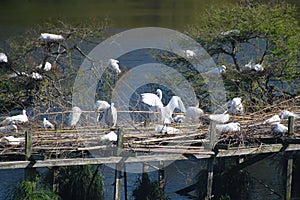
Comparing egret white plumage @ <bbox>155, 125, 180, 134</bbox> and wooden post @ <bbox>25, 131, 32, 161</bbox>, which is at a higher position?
egret white plumage @ <bbox>155, 125, 180, 134</bbox>

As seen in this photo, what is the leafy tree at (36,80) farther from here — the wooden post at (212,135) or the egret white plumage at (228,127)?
the wooden post at (212,135)

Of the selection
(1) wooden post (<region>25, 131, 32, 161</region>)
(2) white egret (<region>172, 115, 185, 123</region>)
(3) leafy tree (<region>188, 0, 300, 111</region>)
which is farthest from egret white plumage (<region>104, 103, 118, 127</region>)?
(3) leafy tree (<region>188, 0, 300, 111</region>)

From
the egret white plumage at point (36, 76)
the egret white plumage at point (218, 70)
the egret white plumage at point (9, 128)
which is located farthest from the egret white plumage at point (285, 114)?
the egret white plumage at point (36, 76)

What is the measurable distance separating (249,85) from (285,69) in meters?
1.07

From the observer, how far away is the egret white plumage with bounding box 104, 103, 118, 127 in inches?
572

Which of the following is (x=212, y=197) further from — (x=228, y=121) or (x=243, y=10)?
(x=243, y=10)

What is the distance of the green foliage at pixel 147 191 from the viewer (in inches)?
603

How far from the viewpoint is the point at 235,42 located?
19766mm

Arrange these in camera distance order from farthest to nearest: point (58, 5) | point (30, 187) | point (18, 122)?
point (58, 5) < point (18, 122) < point (30, 187)

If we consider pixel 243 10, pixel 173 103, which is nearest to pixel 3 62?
pixel 173 103

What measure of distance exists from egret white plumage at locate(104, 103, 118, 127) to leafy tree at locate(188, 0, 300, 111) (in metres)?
4.87

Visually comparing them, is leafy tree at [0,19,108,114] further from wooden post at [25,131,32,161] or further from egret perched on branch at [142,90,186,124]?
wooden post at [25,131,32,161]

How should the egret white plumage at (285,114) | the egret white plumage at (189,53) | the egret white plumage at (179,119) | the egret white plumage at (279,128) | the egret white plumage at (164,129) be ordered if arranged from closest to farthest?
the egret white plumage at (164,129) → the egret white plumage at (279,128) → the egret white plumage at (285,114) → the egret white plumage at (179,119) → the egret white plumage at (189,53)

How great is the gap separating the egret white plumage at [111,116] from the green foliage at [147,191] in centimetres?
156
